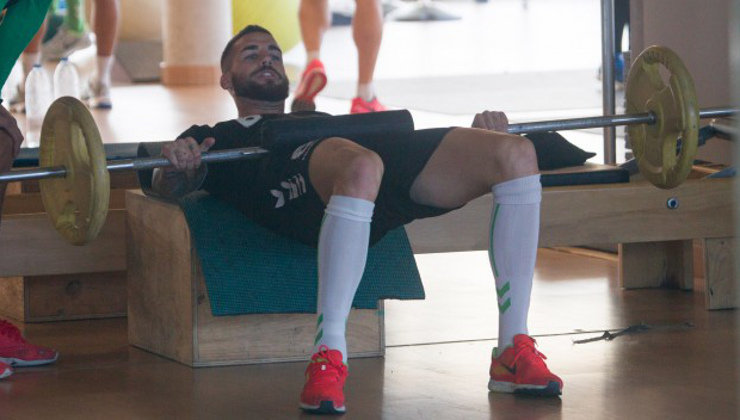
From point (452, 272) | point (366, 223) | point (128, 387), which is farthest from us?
point (452, 272)

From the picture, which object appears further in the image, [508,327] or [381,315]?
[381,315]

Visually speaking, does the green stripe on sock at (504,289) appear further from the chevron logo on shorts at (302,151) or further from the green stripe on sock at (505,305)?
the chevron logo on shorts at (302,151)

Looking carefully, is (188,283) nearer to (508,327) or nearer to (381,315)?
(381,315)

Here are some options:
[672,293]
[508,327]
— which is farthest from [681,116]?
[672,293]

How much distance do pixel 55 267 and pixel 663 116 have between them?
149cm

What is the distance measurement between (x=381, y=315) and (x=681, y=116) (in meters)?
0.79

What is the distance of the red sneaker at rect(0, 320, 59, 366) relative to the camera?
3.03 m

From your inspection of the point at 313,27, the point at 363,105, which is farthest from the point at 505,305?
the point at 313,27

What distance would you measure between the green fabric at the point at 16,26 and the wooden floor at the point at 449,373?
0.68 meters

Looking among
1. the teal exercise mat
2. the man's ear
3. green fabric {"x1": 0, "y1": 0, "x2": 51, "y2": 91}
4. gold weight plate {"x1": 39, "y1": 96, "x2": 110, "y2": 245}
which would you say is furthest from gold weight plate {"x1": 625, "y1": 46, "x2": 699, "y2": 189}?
green fabric {"x1": 0, "y1": 0, "x2": 51, "y2": 91}

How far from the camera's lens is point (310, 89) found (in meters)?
4.36

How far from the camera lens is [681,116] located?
292 cm

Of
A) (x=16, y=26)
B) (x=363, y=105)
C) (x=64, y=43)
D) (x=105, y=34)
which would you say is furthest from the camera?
(x=64, y=43)

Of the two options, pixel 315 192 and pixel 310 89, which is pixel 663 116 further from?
pixel 310 89
